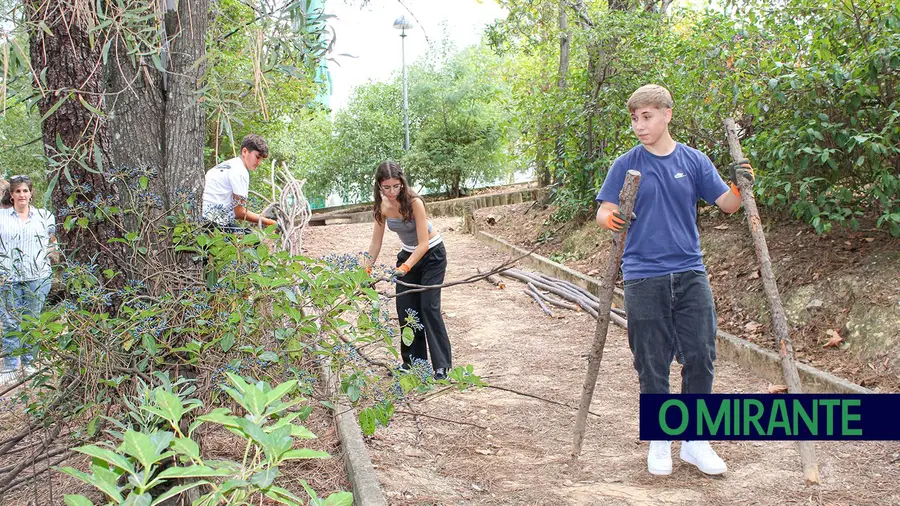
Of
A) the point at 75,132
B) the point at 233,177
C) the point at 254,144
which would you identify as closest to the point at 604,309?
the point at 75,132

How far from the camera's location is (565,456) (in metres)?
4.67

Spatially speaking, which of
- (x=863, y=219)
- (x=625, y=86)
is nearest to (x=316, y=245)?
(x=625, y=86)

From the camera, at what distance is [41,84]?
11.5 feet

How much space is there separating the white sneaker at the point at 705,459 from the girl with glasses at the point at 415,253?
1979 mm

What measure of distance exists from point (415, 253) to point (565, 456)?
1.80 meters

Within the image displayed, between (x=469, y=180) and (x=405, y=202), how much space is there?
19.4 metres

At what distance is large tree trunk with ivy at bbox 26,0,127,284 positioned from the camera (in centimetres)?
348

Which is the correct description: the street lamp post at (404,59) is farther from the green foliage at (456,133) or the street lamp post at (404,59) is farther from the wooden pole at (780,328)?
the wooden pole at (780,328)

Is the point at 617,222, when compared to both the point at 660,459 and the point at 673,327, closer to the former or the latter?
the point at 673,327

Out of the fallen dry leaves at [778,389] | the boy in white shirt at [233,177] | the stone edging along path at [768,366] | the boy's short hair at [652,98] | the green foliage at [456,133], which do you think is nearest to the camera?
the boy's short hair at [652,98]

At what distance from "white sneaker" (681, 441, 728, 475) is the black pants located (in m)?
2.13

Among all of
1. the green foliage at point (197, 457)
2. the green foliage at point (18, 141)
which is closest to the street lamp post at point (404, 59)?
the green foliage at point (18, 141)

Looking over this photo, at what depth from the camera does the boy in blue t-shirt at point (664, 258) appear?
404 centimetres

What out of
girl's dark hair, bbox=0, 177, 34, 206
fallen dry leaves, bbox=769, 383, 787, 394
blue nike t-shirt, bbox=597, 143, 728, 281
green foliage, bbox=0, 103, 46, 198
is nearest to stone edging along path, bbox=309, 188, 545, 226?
green foliage, bbox=0, 103, 46, 198
